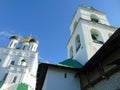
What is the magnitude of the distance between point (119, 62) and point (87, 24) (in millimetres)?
12120

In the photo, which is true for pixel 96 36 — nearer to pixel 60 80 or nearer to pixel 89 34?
pixel 89 34

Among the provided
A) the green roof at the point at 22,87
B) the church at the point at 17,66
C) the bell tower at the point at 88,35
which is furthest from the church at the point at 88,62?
the church at the point at 17,66

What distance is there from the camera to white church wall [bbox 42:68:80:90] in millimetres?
8344

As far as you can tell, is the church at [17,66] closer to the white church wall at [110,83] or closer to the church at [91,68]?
the church at [91,68]

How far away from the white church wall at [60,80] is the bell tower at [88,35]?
2115 millimetres

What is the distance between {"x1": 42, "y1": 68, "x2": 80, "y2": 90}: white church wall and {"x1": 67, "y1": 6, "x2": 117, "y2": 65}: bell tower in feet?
6.94

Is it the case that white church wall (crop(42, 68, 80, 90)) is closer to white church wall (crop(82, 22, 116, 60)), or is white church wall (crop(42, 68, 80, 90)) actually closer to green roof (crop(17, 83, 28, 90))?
white church wall (crop(82, 22, 116, 60))

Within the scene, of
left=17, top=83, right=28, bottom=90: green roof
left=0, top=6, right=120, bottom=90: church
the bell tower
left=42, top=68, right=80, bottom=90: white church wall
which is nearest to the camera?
left=0, top=6, right=120, bottom=90: church

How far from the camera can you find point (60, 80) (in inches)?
346

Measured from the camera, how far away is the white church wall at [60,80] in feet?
27.4

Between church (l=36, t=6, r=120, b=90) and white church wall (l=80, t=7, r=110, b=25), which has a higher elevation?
white church wall (l=80, t=7, r=110, b=25)

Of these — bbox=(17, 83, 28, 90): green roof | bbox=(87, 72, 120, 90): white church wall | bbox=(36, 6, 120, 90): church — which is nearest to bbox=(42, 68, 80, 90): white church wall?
bbox=(36, 6, 120, 90): church

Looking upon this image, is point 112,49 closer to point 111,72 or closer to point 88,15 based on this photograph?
point 111,72

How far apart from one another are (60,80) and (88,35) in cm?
584
